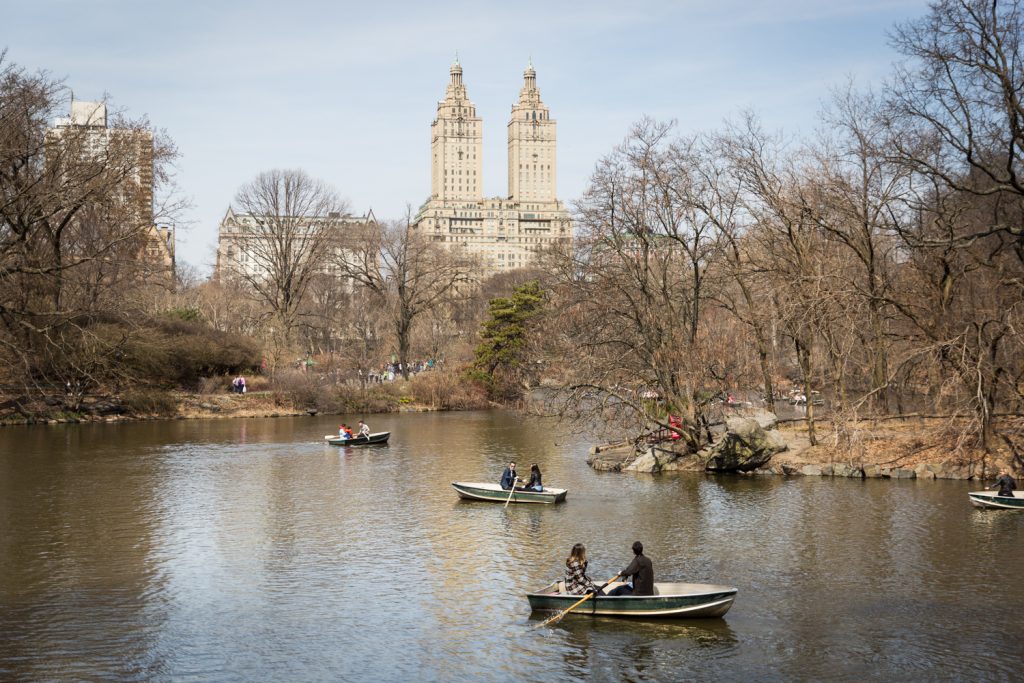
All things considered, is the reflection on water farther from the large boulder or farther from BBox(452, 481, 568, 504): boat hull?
the large boulder

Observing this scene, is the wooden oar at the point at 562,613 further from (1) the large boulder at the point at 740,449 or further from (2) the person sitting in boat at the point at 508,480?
(1) the large boulder at the point at 740,449

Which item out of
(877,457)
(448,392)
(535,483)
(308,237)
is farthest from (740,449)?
(308,237)

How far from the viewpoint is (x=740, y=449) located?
105 feet

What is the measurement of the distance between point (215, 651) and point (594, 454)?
2297 cm

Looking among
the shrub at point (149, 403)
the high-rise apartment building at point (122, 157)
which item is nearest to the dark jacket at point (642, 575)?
the high-rise apartment building at point (122, 157)

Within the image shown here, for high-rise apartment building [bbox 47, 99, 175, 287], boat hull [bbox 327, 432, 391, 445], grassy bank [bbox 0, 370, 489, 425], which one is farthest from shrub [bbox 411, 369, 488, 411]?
boat hull [bbox 327, 432, 391, 445]

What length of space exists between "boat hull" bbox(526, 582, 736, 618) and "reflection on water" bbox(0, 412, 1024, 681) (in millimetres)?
222

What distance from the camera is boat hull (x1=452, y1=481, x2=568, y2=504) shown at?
26953 mm

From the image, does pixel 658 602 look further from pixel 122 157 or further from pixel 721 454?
pixel 122 157

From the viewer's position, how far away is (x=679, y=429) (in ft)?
109

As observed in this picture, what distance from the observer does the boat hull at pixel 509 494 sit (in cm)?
2695

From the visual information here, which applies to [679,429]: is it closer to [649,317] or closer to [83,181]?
[649,317]

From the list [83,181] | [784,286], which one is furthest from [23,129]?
[784,286]

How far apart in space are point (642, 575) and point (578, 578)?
1.08 meters
